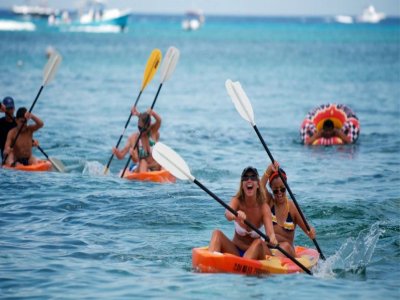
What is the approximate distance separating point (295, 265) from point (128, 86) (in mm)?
31426

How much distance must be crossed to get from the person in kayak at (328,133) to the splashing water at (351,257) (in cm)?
822

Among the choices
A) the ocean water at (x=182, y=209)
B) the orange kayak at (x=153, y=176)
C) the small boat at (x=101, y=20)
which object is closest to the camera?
the ocean water at (x=182, y=209)

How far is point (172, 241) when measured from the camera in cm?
1100

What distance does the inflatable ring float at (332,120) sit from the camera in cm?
1948

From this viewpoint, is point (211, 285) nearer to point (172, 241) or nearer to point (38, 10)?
point (172, 241)

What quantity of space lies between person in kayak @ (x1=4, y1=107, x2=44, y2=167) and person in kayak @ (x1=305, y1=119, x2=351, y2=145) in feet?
22.1

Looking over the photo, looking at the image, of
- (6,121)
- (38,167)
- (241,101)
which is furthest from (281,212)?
(6,121)

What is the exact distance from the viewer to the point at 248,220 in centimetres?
944

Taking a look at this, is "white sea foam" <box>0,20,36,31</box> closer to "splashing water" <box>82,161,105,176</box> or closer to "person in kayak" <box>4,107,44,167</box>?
"splashing water" <box>82,161,105,176</box>

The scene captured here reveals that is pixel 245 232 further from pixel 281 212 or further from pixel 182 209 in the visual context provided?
pixel 182 209

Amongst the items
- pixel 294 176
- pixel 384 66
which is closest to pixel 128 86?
pixel 384 66

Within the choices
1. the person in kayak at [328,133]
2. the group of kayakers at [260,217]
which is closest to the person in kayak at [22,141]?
the group of kayakers at [260,217]

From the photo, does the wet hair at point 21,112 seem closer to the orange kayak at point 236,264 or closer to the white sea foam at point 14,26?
the orange kayak at point 236,264

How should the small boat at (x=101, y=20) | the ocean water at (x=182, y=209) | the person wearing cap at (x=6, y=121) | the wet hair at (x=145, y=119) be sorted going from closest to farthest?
the ocean water at (x=182, y=209), the wet hair at (x=145, y=119), the person wearing cap at (x=6, y=121), the small boat at (x=101, y=20)
